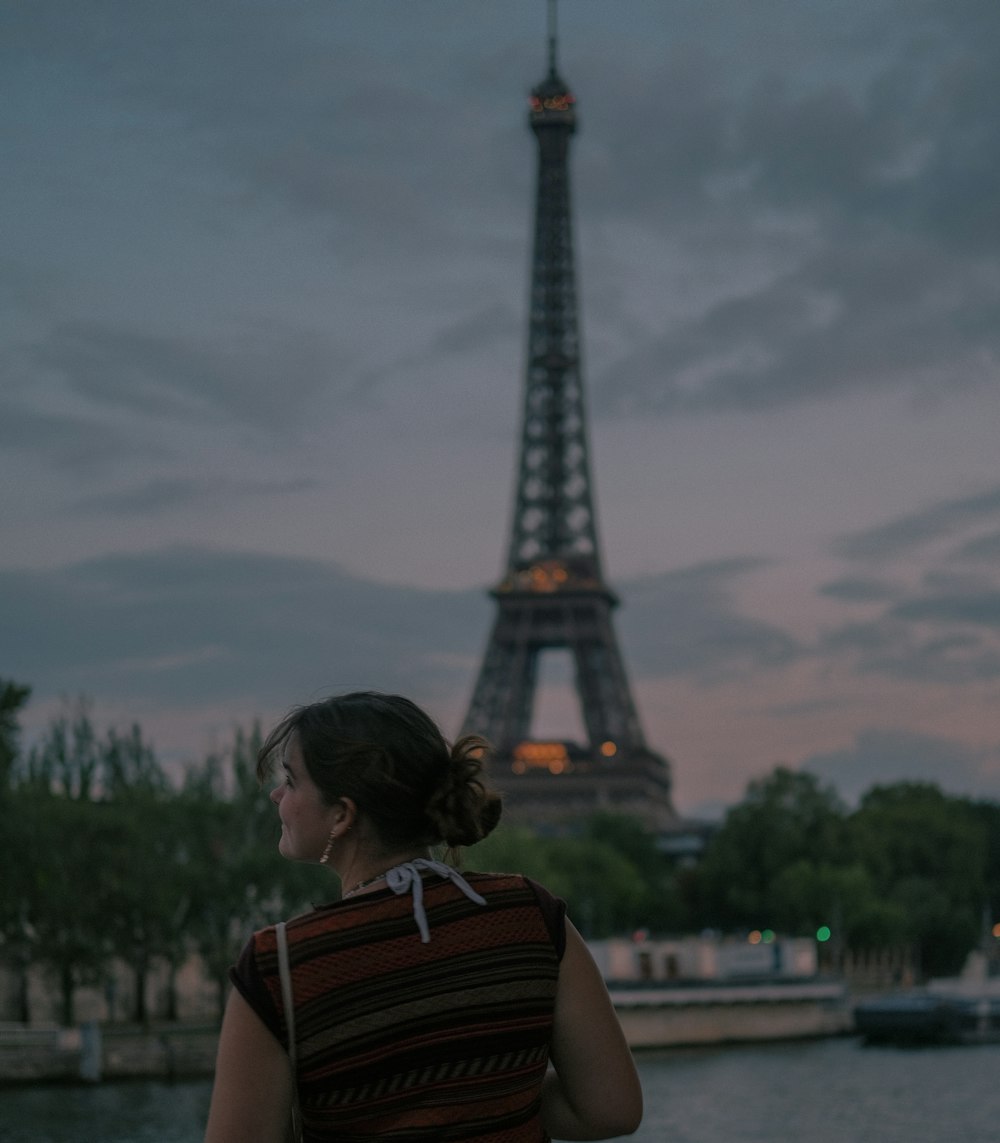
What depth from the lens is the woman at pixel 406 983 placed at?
151 inches

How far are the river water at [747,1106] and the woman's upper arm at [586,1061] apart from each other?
110 feet

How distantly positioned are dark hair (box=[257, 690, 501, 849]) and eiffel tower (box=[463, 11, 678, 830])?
109609 mm

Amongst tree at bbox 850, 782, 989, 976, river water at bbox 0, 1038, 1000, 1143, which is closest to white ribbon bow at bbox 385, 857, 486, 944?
river water at bbox 0, 1038, 1000, 1143

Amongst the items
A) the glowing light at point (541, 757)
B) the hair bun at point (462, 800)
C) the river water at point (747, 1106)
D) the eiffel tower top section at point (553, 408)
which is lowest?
the river water at point (747, 1106)

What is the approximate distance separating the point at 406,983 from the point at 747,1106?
44859 mm

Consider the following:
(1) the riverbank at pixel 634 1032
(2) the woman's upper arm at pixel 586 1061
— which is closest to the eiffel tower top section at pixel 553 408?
(1) the riverbank at pixel 634 1032

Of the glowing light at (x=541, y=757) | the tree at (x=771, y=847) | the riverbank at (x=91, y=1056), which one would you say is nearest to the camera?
the riverbank at (x=91, y=1056)

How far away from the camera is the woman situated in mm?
3832

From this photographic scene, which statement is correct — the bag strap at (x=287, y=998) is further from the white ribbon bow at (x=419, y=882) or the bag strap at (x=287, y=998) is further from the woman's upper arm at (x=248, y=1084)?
the white ribbon bow at (x=419, y=882)

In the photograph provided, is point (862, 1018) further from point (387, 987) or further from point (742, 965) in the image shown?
point (387, 987)

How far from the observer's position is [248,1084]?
12.4ft

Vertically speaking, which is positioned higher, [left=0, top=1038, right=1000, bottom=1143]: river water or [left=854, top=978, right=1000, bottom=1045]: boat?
[left=854, top=978, right=1000, bottom=1045]: boat

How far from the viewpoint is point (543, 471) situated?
120 m

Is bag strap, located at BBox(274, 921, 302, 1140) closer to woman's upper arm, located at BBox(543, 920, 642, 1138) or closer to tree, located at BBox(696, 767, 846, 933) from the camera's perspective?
woman's upper arm, located at BBox(543, 920, 642, 1138)
